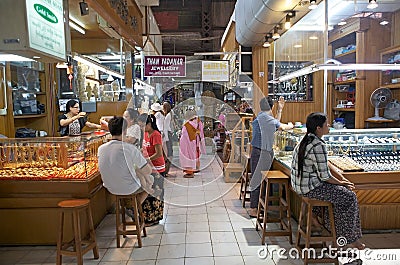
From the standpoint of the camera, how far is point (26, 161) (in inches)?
137

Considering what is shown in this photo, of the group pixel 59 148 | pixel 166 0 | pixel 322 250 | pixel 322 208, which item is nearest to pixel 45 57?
pixel 59 148

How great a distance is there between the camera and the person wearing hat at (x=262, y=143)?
4.26 meters

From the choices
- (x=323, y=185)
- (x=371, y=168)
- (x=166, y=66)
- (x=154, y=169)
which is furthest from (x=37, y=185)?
(x=166, y=66)

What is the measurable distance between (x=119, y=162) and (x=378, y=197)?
2.76 m

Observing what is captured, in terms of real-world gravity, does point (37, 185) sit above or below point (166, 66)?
below

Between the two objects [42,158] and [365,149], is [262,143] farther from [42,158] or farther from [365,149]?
[42,158]

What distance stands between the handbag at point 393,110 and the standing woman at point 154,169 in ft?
Answer: 12.4

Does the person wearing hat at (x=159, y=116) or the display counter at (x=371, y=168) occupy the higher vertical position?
the person wearing hat at (x=159, y=116)

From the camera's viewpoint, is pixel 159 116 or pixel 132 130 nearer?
pixel 132 130

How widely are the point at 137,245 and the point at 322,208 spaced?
6.40 ft

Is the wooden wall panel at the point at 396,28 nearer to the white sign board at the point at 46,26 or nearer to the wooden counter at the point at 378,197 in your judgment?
the wooden counter at the point at 378,197

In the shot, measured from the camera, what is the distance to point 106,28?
5281mm

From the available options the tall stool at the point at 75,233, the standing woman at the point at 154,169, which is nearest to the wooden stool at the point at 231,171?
the standing woman at the point at 154,169

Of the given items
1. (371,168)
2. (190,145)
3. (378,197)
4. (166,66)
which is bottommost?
(378,197)
